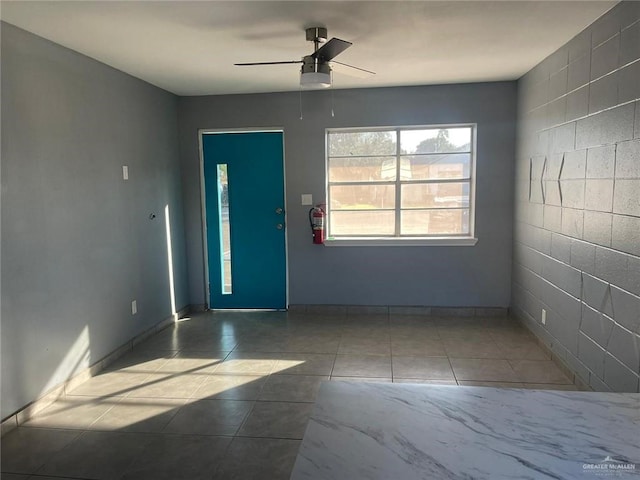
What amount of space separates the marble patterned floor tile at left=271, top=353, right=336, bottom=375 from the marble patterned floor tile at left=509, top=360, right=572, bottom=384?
56.2 inches

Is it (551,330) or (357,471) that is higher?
(357,471)

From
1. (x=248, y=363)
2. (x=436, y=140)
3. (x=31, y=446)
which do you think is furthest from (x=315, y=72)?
(x=31, y=446)

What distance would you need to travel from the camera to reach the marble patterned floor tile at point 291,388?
2.94 m

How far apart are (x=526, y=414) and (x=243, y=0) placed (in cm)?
233

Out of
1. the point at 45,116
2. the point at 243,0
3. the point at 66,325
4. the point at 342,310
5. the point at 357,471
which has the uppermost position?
the point at 243,0

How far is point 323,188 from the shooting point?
475 cm

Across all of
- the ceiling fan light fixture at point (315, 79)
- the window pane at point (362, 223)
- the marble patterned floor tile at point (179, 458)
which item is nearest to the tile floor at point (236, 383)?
the marble patterned floor tile at point (179, 458)

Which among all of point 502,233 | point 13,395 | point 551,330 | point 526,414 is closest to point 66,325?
point 13,395

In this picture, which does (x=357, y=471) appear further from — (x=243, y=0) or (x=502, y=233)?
(x=502, y=233)

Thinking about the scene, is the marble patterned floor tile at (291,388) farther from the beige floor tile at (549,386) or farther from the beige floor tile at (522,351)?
the beige floor tile at (522,351)

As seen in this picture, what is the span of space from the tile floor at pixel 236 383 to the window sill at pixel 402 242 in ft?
2.60

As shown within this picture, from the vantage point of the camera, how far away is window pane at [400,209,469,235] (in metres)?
4.70

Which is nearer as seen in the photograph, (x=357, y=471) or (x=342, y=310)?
(x=357, y=471)

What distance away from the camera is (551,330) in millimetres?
3521
